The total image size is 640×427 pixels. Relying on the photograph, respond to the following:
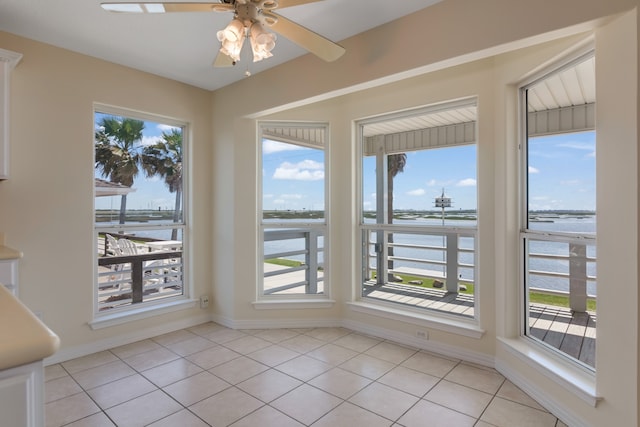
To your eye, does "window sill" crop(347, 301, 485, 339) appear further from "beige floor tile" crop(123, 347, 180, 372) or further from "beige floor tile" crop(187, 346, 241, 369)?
"beige floor tile" crop(123, 347, 180, 372)

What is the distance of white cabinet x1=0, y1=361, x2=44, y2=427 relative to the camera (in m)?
0.77

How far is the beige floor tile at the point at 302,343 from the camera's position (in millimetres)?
3166

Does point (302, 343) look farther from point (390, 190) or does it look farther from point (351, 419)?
point (390, 190)

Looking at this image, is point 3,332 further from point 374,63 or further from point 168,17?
point 374,63

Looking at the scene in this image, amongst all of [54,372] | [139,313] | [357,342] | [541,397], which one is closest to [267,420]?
[357,342]

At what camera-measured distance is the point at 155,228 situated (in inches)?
141

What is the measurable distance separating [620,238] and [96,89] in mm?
4017

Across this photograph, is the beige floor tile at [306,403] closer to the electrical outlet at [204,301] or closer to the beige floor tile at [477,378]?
the beige floor tile at [477,378]

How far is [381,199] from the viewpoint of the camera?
362cm

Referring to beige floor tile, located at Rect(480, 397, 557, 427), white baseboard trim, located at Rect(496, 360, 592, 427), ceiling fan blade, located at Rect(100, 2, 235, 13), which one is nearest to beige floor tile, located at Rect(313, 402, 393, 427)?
beige floor tile, located at Rect(480, 397, 557, 427)

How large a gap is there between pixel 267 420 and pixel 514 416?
1.53 meters

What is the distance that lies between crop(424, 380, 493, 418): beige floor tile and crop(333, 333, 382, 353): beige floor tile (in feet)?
2.74

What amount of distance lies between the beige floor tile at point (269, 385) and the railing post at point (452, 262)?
5.34ft

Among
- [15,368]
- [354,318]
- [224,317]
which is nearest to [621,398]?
[354,318]
